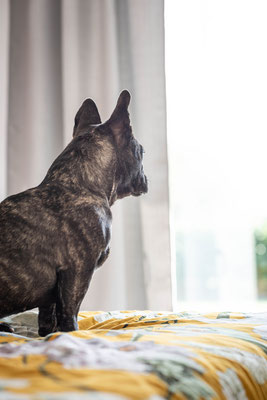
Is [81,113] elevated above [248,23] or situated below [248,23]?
below

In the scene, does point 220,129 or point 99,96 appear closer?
point 99,96

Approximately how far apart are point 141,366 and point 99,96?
254 cm

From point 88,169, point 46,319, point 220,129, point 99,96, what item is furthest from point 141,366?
point 220,129

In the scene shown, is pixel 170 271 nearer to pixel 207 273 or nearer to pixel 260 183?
pixel 207 273

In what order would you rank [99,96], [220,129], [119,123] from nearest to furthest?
[119,123]
[99,96]
[220,129]

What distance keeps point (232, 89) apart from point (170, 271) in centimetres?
132

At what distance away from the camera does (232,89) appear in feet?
10.8

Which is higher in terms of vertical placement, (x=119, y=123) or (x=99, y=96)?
(x=99, y=96)

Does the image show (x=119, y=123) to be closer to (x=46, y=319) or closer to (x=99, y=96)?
(x=46, y=319)

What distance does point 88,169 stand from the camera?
1551mm

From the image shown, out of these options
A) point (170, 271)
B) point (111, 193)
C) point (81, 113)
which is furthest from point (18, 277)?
point (170, 271)

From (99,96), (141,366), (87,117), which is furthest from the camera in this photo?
(99,96)

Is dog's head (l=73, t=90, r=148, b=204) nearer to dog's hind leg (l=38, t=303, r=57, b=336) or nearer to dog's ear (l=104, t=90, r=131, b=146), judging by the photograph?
dog's ear (l=104, t=90, r=131, b=146)

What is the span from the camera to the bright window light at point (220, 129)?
10.7 feet
